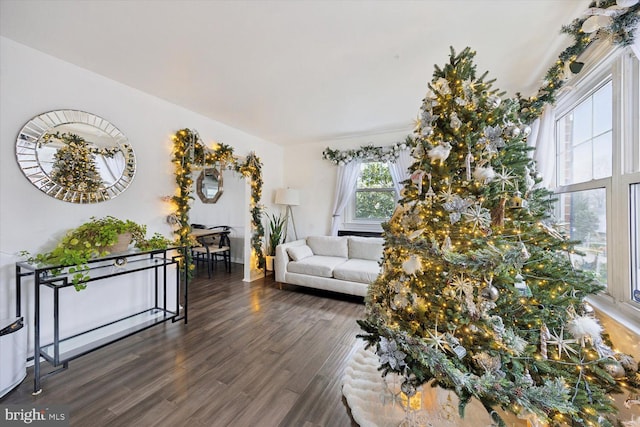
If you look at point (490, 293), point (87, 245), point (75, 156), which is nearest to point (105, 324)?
point (87, 245)

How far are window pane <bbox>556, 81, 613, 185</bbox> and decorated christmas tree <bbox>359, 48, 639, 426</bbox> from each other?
2.04 ft

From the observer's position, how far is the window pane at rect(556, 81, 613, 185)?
1653 millimetres

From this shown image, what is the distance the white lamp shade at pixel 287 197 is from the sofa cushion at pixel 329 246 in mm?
821

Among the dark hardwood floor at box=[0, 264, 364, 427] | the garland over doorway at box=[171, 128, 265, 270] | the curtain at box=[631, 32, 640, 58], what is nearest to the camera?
the curtain at box=[631, 32, 640, 58]

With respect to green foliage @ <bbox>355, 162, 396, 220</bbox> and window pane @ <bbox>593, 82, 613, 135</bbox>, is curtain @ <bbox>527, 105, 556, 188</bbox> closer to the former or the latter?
window pane @ <bbox>593, 82, 613, 135</bbox>

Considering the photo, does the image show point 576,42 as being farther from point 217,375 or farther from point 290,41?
point 217,375

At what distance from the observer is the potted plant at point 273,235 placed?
4691mm

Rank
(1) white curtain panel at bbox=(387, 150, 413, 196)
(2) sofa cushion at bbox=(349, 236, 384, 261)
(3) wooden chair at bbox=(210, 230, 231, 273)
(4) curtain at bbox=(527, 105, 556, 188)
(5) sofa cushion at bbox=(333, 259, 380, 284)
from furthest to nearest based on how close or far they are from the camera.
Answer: (3) wooden chair at bbox=(210, 230, 231, 273) < (1) white curtain panel at bbox=(387, 150, 413, 196) < (2) sofa cushion at bbox=(349, 236, 384, 261) < (5) sofa cushion at bbox=(333, 259, 380, 284) < (4) curtain at bbox=(527, 105, 556, 188)

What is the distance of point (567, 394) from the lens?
1.01 metres

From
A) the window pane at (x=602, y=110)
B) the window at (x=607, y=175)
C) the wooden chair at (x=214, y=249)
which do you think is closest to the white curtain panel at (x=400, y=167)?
the window at (x=607, y=175)

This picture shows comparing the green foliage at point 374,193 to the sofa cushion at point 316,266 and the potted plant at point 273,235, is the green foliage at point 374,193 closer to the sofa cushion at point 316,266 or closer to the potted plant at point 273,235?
the sofa cushion at point 316,266

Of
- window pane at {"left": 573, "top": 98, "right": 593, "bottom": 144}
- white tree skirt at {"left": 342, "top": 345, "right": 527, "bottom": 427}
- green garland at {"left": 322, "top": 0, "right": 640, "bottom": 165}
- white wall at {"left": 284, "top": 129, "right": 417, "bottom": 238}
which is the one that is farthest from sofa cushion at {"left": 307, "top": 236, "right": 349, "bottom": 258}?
window pane at {"left": 573, "top": 98, "right": 593, "bottom": 144}

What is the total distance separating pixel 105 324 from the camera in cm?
238

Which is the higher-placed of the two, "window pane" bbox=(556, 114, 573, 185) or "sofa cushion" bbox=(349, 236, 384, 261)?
"window pane" bbox=(556, 114, 573, 185)
